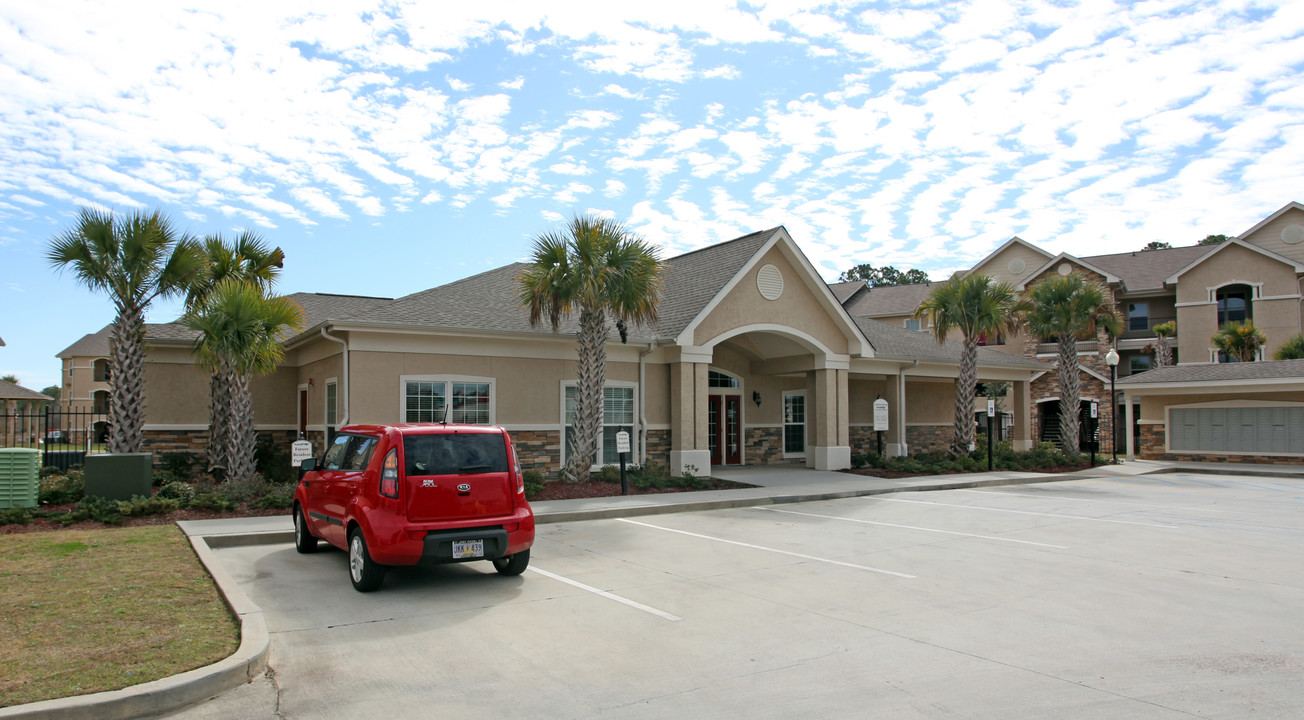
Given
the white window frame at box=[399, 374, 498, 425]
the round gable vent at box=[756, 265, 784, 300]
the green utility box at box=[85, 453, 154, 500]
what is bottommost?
the green utility box at box=[85, 453, 154, 500]

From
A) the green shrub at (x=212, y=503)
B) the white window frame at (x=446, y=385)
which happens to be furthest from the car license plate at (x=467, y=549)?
the white window frame at (x=446, y=385)

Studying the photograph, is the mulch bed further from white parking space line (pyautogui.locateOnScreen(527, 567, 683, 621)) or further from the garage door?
the garage door

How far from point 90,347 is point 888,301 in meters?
51.2

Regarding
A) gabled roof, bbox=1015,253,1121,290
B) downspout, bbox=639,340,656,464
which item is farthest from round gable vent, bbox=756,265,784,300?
gabled roof, bbox=1015,253,1121,290

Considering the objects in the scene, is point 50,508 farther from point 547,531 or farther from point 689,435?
point 689,435

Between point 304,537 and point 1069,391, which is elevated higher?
point 1069,391

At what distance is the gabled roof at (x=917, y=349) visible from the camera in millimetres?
24767

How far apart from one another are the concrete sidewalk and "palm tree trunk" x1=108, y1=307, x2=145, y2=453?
9.81ft

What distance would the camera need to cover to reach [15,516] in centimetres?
1157

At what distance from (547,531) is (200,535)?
4.72m

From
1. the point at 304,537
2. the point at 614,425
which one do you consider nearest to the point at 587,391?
the point at 614,425

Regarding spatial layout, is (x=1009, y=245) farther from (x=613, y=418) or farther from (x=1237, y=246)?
(x=613, y=418)

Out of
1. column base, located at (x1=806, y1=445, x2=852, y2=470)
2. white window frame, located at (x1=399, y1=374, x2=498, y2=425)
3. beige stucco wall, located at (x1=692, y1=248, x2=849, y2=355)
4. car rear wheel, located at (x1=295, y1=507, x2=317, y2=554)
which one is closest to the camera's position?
car rear wheel, located at (x1=295, y1=507, x2=317, y2=554)

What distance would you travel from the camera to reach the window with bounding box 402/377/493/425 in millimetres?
16562
